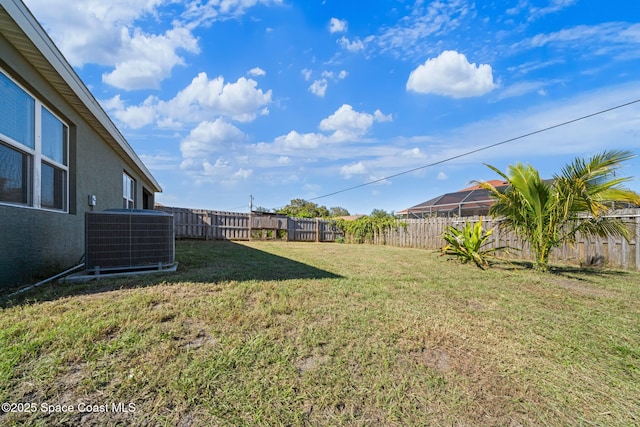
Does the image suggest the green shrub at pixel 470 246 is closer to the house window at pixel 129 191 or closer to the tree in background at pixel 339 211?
the house window at pixel 129 191

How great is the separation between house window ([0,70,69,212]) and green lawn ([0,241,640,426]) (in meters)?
1.53

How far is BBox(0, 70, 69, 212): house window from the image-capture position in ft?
11.0

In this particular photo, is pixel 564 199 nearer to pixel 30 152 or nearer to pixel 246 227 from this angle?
pixel 30 152

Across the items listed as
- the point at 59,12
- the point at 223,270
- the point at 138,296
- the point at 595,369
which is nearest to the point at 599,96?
the point at 595,369

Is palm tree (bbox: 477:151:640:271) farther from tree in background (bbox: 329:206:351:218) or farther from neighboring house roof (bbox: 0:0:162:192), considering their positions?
tree in background (bbox: 329:206:351:218)

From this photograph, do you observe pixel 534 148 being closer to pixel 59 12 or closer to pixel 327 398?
pixel 327 398

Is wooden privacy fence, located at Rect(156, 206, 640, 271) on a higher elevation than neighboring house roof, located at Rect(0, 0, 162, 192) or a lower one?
lower

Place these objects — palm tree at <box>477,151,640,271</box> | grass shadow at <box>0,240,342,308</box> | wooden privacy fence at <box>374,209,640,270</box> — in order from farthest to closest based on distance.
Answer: wooden privacy fence at <box>374,209,640,270</box> → palm tree at <box>477,151,640,271</box> → grass shadow at <box>0,240,342,308</box>

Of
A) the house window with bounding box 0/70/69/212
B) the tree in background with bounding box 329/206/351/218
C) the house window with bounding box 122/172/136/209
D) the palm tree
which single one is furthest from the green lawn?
the tree in background with bounding box 329/206/351/218

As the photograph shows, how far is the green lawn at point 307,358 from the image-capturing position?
1.48m

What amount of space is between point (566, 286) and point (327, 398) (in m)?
5.23

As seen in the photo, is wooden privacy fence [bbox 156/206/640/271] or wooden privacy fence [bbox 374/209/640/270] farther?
wooden privacy fence [bbox 156/206/640/271]

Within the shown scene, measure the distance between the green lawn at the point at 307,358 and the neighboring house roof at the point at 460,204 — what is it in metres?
13.3

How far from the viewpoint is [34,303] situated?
8.91 ft
